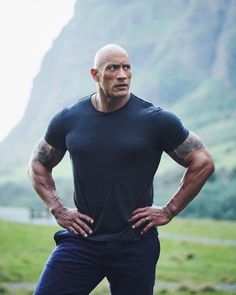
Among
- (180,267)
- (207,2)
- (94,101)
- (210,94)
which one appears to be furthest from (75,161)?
(207,2)

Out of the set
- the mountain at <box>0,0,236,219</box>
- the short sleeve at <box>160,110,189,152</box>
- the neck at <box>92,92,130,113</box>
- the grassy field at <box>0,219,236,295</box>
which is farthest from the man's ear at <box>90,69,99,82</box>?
the mountain at <box>0,0,236,219</box>

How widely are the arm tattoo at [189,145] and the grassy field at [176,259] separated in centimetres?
927

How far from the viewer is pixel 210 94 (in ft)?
452

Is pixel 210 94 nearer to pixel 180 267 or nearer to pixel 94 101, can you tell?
pixel 180 267

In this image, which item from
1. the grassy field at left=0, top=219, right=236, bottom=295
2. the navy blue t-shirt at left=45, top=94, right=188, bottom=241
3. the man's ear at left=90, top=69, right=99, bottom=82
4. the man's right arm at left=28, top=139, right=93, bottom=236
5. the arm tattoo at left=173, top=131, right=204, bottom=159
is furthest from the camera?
the grassy field at left=0, top=219, right=236, bottom=295

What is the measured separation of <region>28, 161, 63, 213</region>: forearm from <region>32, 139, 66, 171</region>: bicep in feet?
0.14

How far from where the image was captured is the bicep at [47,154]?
566 cm

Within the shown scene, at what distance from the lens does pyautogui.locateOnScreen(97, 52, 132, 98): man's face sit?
5.16 meters

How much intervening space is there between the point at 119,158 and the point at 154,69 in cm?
15369

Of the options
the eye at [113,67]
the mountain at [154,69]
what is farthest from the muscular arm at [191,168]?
the mountain at [154,69]

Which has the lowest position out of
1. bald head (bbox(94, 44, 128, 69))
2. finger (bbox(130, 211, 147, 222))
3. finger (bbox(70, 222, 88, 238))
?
finger (bbox(70, 222, 88, 238))

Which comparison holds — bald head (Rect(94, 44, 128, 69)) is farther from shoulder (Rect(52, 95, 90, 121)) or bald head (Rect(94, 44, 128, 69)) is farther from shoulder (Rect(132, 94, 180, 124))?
shoulder (Rect(132, 94, 180, 124))

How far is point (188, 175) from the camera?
17.5 feet

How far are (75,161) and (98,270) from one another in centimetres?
91
